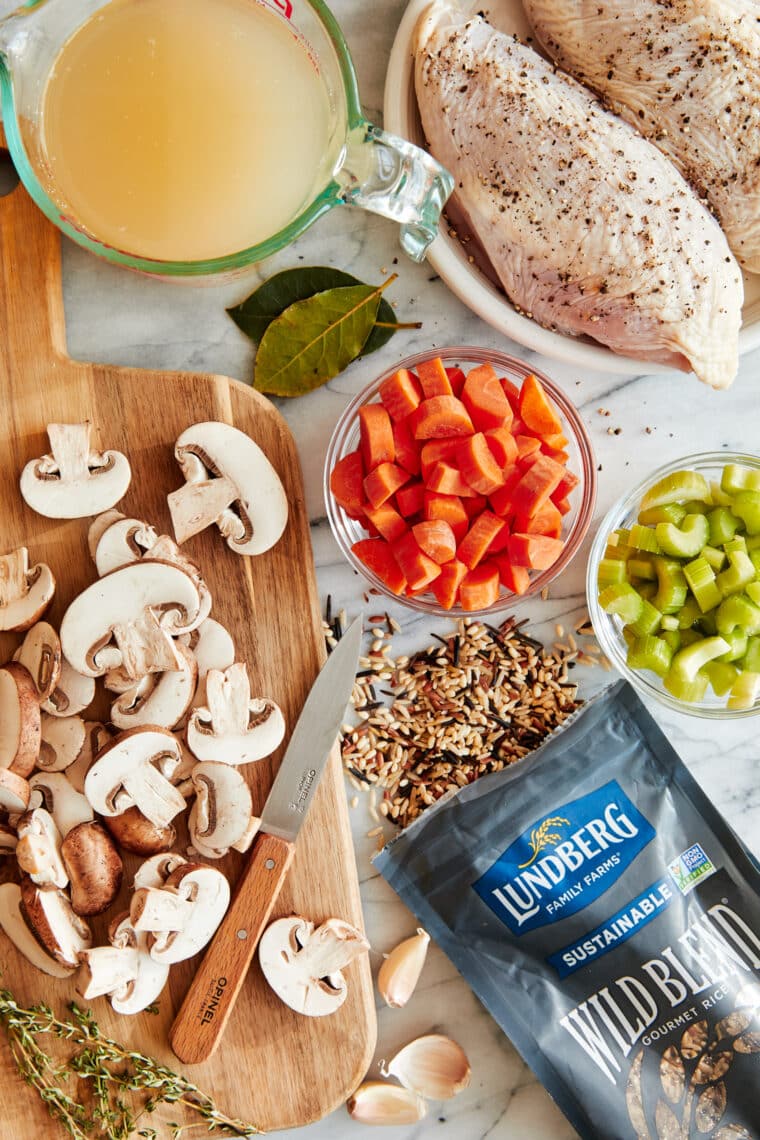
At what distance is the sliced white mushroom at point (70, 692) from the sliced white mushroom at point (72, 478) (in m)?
0.27

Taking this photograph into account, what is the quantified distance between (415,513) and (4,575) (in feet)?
2.34

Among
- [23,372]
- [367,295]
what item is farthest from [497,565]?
[23,372]

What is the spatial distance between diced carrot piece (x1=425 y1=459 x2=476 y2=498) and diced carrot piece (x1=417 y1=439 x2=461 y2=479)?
0.04 feet

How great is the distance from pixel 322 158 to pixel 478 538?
631 mm

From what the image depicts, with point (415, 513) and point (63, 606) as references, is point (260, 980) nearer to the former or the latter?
point (63, 606)

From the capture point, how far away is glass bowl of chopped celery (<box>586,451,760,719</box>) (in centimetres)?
160

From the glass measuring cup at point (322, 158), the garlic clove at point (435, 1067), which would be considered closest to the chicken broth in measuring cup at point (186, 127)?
the glass measuring cup at point (322, 158)

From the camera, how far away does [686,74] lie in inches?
63.3

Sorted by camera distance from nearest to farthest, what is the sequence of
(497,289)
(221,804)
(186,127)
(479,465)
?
(186,127) → (479,465) → (221,804) → (497,289)

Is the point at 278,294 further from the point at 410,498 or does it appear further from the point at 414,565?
the point at 414,565

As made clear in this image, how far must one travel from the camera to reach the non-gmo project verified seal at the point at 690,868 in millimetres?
1798

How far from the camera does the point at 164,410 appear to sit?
1724mm

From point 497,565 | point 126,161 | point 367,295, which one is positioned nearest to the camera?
point 126,161

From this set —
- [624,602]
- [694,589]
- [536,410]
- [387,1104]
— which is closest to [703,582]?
[694,589]
